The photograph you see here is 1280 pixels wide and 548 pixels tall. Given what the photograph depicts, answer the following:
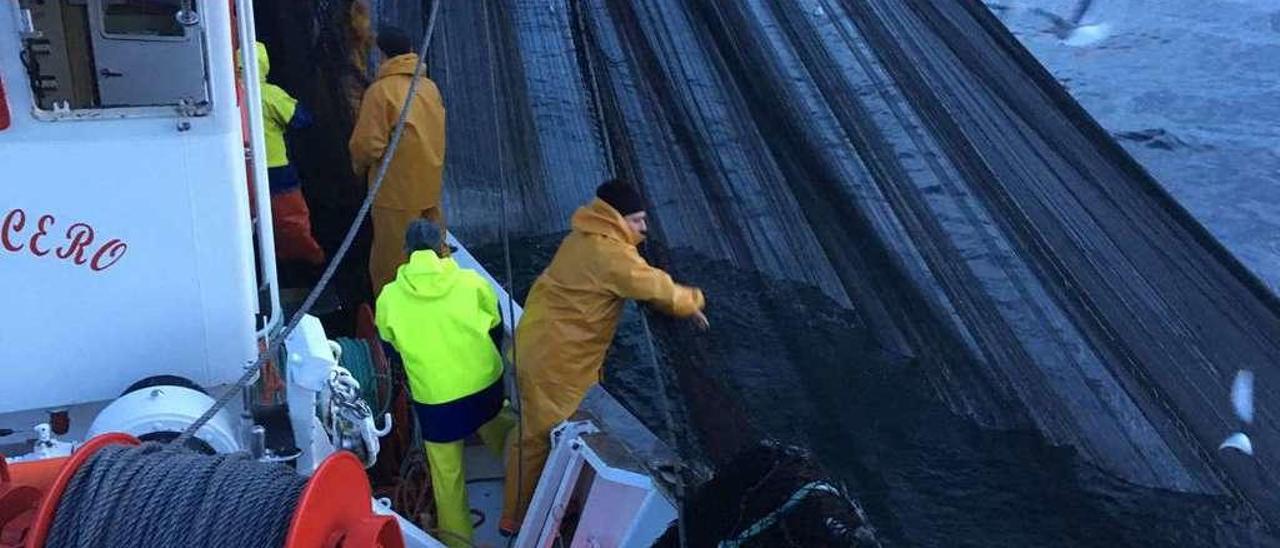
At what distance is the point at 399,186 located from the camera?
178 inches

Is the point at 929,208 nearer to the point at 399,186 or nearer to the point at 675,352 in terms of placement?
the point at 675,352

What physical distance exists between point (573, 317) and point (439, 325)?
15.8 inches

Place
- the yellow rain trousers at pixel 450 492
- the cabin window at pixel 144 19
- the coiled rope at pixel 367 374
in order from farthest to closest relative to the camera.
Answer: the coiled rope at pixel 367 374
the yellow rain trousers at pixel 450 492
the cabin window at pixel 144 19

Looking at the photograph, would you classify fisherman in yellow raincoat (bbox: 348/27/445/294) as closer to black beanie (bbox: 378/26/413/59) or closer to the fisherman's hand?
black beanie (bbox: 378/26/413/59)

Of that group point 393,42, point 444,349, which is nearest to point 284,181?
point 393,42

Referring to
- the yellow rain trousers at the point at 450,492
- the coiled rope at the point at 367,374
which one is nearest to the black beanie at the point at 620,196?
the yellow rain trousers at the point at 450,492

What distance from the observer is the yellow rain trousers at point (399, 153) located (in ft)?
14.1

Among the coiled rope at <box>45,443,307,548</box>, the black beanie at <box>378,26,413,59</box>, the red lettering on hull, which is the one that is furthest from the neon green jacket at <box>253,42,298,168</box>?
the coiled rope at <box>45,443,307,548</box>

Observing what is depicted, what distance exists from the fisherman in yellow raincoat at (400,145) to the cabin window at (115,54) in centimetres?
138

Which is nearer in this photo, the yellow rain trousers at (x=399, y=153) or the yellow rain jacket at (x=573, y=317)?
the yellow rain jacket at (x=573, y=317)

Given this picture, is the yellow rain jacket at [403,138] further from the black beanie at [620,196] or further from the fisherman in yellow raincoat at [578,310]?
the black beanie at [620,196]

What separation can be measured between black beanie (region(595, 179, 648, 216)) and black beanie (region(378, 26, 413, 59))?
1.59 metres

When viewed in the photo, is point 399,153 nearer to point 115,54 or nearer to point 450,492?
point 450,492

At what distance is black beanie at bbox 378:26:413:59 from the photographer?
14.0 ft
